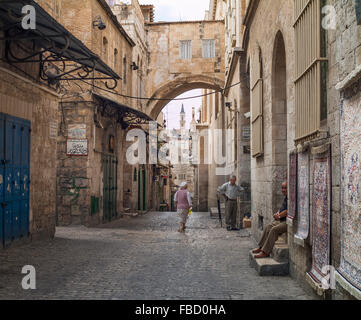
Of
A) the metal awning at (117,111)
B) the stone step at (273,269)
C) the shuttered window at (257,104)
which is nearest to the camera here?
the stone step at (273,269)

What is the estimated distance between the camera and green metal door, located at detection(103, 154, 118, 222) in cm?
1595

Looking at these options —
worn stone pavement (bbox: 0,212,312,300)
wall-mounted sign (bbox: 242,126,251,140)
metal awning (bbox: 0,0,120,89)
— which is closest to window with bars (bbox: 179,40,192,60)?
wall-mounted sign (bbox: 242,126,251,140)

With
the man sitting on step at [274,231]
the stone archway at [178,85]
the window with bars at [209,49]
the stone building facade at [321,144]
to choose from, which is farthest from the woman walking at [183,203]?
the window with bars at [209,49]

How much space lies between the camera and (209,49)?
24547 millimetres

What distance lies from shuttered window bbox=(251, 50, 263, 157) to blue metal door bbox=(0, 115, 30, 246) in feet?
15.8

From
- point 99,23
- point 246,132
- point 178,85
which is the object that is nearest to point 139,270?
point 246,132

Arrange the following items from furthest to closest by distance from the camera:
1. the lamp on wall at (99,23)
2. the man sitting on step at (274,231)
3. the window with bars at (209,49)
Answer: the window with bars at (209,49) < the lamp on wall at (99,23) < the man sitting on step at (274,231)

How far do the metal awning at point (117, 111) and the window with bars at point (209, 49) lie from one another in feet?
22.8

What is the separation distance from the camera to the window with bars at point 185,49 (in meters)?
24.6

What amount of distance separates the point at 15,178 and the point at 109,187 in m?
7.73

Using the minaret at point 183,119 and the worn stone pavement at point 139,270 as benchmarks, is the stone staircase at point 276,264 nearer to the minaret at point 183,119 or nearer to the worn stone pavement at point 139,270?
the worn stone pavement at point 139,270

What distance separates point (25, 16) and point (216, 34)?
18.5 meters
